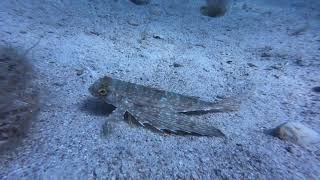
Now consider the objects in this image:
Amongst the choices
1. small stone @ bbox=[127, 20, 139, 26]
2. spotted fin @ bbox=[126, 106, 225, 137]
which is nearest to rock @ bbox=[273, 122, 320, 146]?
spotted fin @ bbox=[126, 106, 225, 137]

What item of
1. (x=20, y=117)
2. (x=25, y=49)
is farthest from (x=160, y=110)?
(x=25, y=49)

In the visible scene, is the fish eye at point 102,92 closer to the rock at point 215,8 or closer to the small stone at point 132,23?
the small stone at point 132,23

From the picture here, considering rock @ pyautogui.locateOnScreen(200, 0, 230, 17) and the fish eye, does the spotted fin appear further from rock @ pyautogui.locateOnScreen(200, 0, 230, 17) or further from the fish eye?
rock @ pyautogui.locateOnScreen(200, 0, 230, 17)

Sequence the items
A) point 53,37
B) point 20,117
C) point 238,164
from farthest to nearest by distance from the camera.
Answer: point 53,37, point 20,117, point 238,164

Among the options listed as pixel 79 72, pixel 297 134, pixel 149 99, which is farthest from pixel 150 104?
pixel 297 134

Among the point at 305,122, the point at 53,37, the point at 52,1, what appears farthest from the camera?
the point at 52,1

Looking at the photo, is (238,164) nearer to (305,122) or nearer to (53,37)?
(305,122)

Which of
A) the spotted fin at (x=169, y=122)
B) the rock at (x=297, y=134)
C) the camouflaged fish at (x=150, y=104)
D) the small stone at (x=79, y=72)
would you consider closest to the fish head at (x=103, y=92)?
the camouflaged fish at (x=150, y=104)
